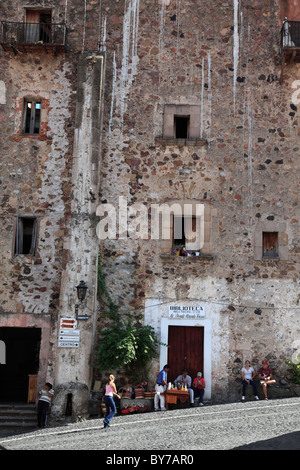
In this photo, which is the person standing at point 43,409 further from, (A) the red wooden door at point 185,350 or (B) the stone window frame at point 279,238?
(B) the stone window frame at point 279,238

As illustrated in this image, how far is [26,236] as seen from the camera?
15461 millimetres

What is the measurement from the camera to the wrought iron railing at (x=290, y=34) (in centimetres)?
1540

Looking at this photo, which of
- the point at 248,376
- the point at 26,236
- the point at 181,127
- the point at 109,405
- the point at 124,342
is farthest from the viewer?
the point at 181,127

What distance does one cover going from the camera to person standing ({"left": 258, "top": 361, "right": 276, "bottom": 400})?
13.8m

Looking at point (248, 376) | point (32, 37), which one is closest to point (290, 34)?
point (32, 37)

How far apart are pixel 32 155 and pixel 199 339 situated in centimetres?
708

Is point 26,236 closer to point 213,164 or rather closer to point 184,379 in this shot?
point 213,164

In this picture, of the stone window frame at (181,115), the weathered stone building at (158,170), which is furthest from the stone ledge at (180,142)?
the stone window frame at (181,115)

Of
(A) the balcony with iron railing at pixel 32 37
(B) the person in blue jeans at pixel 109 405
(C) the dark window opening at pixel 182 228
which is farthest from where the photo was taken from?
(A) the balcony with iron railing at pixel 32 37

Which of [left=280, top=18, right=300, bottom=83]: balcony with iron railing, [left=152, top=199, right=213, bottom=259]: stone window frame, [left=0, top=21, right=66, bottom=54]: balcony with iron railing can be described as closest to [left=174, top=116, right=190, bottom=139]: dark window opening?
[left=152, top=199, right=213, bottom=259]: stone window frame

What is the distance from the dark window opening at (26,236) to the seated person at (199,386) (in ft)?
18.5

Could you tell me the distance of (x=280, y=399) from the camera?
44.7ft

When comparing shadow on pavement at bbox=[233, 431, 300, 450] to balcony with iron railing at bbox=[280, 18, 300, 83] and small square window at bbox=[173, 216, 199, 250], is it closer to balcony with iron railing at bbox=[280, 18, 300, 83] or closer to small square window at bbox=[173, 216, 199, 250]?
small square window at bbox=[173, 216, 199, 250]

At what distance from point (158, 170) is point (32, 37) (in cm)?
569
